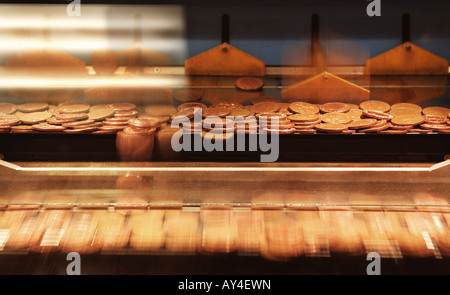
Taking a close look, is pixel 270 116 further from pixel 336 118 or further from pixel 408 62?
pixel 408 62

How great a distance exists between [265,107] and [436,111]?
27.6 inches

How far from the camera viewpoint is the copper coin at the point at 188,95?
2.41m

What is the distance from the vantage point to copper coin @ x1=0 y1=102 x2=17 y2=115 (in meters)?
2.25

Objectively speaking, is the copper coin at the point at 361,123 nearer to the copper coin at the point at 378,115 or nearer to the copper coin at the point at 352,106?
the copper coin at the point at 378,115

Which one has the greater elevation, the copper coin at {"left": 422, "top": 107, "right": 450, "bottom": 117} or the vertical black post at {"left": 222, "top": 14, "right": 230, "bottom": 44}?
the vertical black post at {"left": 222, "top": 14, "right": 230, "bottom": 44}

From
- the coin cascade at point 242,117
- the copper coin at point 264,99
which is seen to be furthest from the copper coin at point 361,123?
the copper coin at point 264,99

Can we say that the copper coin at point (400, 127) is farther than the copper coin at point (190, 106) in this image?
No

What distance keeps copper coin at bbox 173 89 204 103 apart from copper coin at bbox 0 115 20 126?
2.22ft

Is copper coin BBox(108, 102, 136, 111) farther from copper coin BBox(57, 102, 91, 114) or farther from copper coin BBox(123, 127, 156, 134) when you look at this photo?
copper coin BBox(123, 127, 156, 134)

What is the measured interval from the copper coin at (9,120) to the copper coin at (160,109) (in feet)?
1.70

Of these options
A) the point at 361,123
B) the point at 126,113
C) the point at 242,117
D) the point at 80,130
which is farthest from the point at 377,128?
the point at 80,130

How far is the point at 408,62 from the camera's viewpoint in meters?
2.68

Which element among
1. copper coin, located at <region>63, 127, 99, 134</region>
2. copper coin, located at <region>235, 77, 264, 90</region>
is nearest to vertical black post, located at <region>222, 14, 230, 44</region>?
copper coin, located at <region>235, 77, 264, 90</region>

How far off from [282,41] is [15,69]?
143 cm
